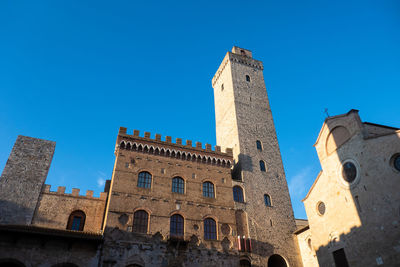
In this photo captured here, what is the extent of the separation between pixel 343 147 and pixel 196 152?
11.2 meters

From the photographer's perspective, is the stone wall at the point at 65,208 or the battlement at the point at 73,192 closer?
the stone wall at the point at 65,208

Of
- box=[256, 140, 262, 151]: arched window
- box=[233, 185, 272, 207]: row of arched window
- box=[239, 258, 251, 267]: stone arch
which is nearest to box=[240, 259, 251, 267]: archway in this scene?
box=[239, 258, 251, 267]: stone arch

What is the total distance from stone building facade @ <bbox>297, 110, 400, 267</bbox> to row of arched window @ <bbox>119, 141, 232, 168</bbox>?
25.1 ft

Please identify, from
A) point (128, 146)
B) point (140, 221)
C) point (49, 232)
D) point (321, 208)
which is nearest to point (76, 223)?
point (49, 232)

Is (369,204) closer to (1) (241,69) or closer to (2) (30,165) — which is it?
(1) (241,69)

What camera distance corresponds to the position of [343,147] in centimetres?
2147

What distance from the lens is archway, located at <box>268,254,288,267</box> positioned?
910 inches

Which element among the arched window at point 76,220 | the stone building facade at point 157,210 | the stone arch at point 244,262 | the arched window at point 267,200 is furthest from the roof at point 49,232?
the arched window at point 267,200

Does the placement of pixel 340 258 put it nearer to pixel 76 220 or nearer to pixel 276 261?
pixel 276 261

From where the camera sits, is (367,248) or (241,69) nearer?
(367,248)

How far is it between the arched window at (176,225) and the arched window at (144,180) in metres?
3.04

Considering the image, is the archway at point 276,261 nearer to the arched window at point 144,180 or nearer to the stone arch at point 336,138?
the stone arch at point 336,138

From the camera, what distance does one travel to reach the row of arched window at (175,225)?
20312 millimetres

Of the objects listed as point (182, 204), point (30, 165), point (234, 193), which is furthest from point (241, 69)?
point (30, 165)
